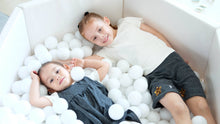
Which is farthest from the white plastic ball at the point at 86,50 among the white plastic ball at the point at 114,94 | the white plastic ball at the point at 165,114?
the white plastic ball at the point at 165,114

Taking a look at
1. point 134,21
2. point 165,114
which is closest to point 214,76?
point 165,114

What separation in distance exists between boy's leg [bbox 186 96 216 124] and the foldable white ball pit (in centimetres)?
3

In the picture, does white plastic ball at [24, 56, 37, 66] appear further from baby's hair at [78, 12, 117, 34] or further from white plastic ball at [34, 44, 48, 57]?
baby's hair at [78, 12, 117, 34]

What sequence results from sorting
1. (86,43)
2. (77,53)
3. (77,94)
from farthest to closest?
(86,43)
(77,53)
(77,94)

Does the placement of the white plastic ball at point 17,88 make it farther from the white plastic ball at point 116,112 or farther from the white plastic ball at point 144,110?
the white plastic ball at point 144,110

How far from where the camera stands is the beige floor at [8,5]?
211 cm

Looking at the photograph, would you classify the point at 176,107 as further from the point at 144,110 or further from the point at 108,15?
the point at 108,15

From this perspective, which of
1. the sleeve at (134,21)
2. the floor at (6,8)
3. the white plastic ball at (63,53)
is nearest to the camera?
the white plastic ball at (63,53)

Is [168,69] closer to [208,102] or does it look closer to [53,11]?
[208,102]

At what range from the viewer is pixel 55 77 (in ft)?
4.09

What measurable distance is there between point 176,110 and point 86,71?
49 cm

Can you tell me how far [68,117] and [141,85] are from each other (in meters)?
0.38

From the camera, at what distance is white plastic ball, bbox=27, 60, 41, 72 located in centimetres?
134

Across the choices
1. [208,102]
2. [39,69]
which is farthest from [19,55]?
[208,102]
